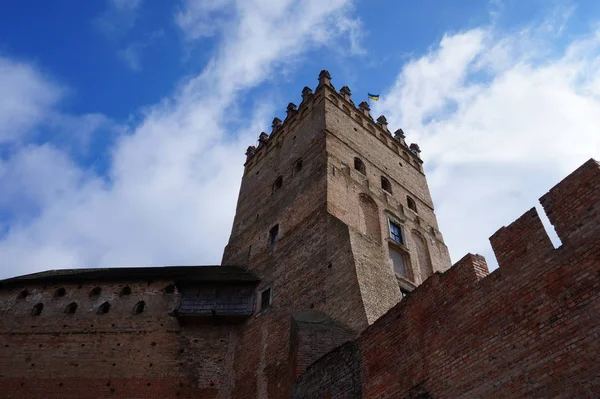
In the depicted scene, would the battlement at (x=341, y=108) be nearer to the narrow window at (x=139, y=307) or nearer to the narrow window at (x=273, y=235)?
the narrow window at (x=273, y=235)

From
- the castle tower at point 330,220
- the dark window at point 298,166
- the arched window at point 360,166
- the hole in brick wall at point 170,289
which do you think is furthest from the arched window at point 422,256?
the hole in brick wall at point 170,289

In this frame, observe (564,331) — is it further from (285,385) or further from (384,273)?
(384,273)

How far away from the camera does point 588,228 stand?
7098 millimetres

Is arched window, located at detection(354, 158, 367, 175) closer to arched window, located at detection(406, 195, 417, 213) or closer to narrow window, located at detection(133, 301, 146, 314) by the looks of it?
arched window, located at detection(406, 195, 417, 213)

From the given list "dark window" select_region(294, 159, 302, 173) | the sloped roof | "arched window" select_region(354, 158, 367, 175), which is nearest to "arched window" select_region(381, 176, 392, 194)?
"arched window" select_region(354, 158, 367, 175)

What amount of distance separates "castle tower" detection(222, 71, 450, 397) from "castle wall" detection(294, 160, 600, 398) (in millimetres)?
4104

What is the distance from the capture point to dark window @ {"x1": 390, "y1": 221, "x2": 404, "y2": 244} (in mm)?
19609

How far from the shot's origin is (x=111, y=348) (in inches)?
680

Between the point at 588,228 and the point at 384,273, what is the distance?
361 inches

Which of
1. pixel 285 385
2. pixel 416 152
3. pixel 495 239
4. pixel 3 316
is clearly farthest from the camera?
pixel 416 152

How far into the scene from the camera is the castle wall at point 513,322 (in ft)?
21.7

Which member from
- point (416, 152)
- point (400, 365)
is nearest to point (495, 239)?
point (400, 365)

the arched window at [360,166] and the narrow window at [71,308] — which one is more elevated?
the arched window at [360,166]

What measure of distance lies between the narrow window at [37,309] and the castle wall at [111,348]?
0.14 meters
